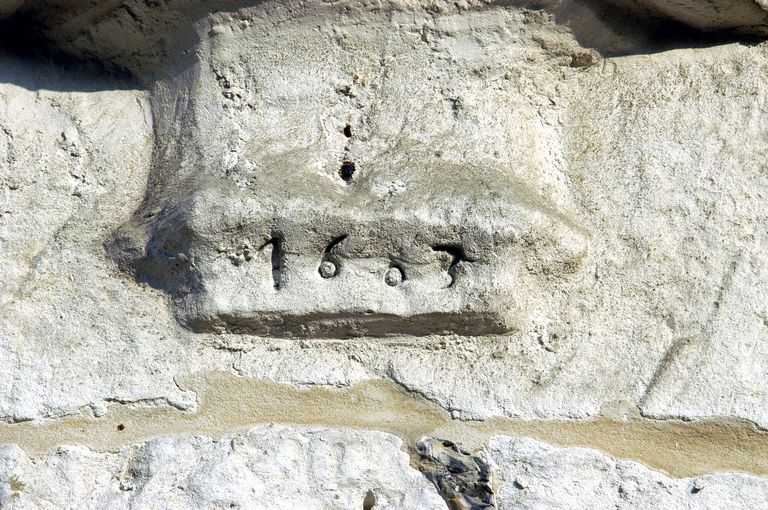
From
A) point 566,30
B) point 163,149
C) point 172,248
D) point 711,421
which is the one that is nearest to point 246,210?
point 172,248

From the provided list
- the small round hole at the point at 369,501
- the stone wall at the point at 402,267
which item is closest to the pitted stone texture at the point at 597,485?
the stone wall at the point at 402,267

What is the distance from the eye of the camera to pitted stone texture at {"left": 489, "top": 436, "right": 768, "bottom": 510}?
119cm

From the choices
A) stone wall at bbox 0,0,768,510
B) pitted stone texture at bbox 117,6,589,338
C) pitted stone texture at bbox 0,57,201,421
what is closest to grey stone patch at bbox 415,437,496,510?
stone wall at bbox 0,0,768,510

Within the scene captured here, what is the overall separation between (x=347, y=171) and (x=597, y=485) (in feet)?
1.68

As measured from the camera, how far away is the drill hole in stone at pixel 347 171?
1.31 m

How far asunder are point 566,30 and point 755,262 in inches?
15.9

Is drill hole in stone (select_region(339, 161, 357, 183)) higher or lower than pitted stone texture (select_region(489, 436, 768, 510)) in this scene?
higher

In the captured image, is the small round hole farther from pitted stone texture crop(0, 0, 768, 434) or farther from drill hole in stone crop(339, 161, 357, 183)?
drill hole in stone crop(339, 161, 357, 183)

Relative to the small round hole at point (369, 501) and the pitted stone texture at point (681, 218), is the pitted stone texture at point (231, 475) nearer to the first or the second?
the small round hole at point (369, 501)

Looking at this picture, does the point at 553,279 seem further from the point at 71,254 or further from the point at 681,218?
the point at 71,254

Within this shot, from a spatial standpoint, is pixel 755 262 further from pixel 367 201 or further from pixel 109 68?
pixel 109 68

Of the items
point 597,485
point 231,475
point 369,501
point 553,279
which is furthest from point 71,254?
point 597,485

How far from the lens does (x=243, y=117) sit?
53.1 inches

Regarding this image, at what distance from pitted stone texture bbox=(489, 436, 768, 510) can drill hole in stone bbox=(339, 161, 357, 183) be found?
40 centimetres
